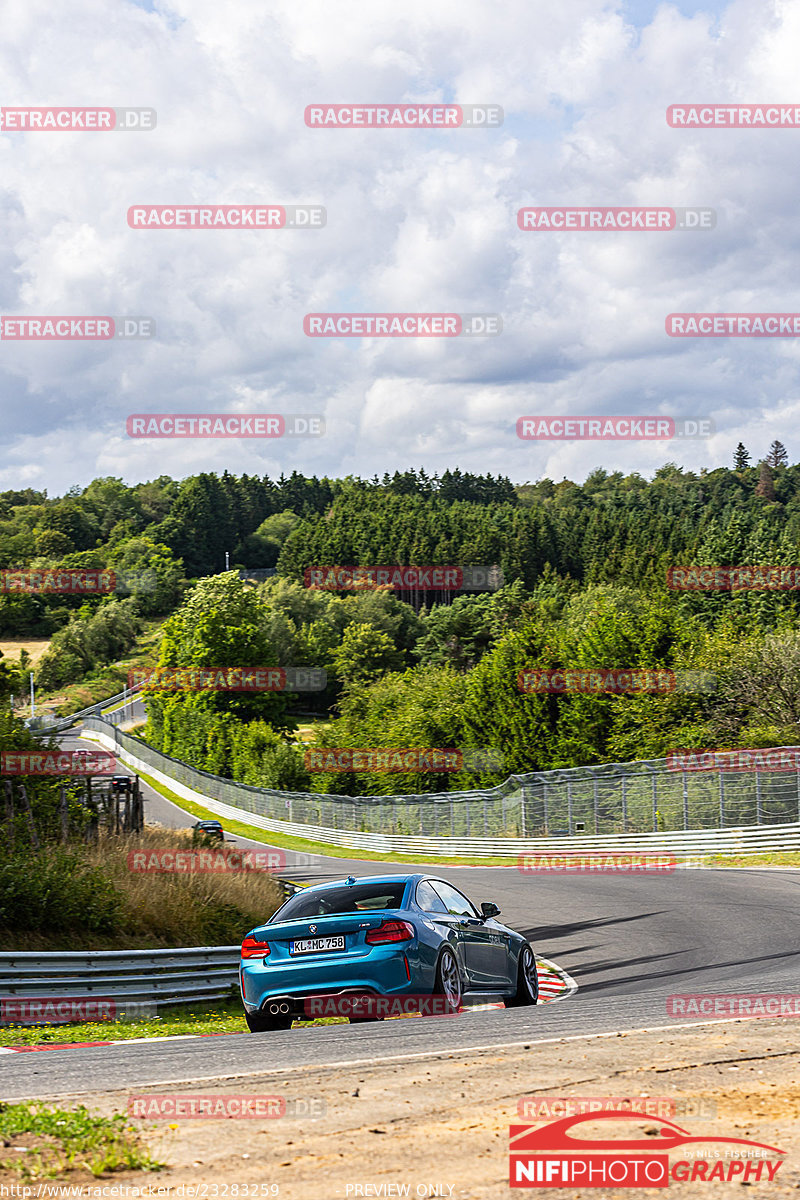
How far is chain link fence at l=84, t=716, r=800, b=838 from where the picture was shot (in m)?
28.4

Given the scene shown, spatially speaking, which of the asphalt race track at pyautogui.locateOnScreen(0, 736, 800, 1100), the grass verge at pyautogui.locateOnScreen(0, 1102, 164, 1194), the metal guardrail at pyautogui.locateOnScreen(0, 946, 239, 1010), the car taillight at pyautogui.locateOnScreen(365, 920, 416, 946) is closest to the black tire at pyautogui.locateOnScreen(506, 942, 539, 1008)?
the asphalt race track at pyautogui.locateOnScreen(0, 736, 800, 1100)

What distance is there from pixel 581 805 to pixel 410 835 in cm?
1320

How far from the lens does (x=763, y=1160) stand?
14.3 feet

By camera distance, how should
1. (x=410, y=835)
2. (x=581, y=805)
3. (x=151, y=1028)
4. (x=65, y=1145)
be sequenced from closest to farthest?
1. (x=65, y=1145)
2. (x=151, y=1028)
3. (x=581, y=805)
4. (x=410, y=835)

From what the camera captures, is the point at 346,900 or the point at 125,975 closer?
the point at 346,900

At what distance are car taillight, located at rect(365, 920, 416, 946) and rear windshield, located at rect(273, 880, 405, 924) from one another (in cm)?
31

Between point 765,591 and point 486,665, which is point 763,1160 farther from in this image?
point 765,591

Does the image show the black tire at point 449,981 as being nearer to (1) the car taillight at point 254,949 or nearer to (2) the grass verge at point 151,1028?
(2) the grass verge at point 151,1028

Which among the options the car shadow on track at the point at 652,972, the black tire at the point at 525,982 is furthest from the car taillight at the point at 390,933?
the car shadow on track at the point at 652,972

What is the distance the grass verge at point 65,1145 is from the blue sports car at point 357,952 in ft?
13.5

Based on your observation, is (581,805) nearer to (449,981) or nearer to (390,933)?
(449,981)

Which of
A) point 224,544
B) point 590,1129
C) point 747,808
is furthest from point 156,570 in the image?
point 590,1129

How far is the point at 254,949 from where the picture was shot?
9.66 m

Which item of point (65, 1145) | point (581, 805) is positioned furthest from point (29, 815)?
point (581, 805)
